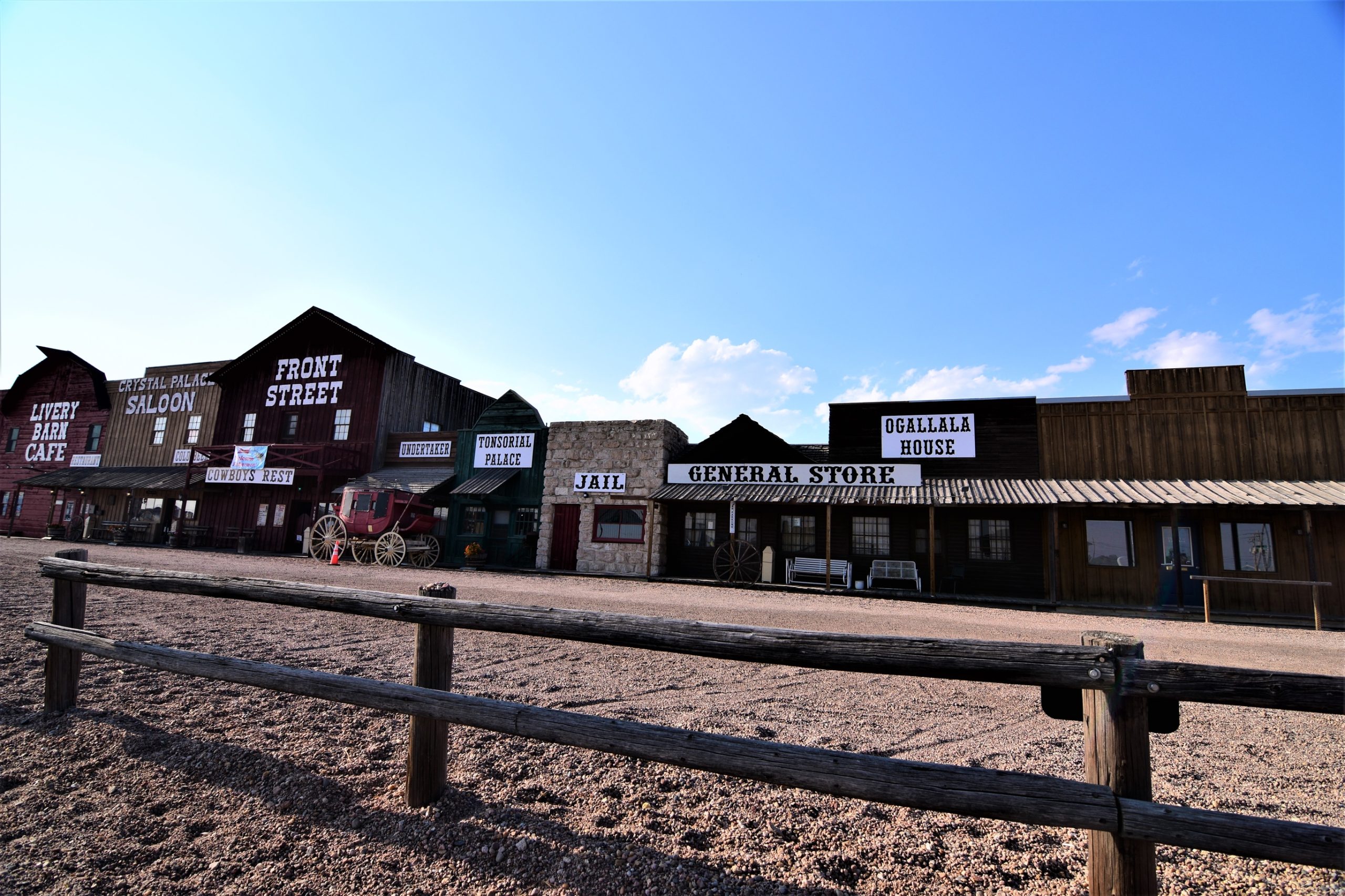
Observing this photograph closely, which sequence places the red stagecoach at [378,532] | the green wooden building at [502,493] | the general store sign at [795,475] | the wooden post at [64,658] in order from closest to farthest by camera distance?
1. the wooden post at [64,658]
2. the general store sign at [795,475]
3. the red stagecoach at [378,532]
4. the green wooden building at [502,493]

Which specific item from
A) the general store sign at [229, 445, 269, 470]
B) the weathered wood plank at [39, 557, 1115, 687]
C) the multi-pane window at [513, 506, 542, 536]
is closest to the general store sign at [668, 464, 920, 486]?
the multi-pane window at [513, 506, 542, 536]

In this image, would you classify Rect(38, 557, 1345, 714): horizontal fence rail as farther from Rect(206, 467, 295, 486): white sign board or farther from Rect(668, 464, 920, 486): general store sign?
Rect(206, 467, 295, 486): white sign board

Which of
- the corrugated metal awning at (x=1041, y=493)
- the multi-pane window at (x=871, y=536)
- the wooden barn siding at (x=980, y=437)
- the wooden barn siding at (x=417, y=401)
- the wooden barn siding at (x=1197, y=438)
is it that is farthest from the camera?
the wooden barn siding at (x=417, y=401)

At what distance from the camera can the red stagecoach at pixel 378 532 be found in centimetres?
1959

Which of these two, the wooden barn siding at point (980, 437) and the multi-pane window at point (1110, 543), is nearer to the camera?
the multi-pane window at point (1110, 543)

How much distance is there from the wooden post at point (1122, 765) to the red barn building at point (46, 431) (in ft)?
130

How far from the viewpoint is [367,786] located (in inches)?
132

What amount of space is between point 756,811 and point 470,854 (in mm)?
1457

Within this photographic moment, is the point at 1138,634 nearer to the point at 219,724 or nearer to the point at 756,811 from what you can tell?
the point at 756,811

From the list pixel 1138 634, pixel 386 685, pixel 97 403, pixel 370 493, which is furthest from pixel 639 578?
pixel 97 403

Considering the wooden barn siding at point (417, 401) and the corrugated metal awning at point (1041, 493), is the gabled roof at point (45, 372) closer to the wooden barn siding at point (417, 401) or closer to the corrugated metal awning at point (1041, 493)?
the wooden barn siding at point (417, 401)

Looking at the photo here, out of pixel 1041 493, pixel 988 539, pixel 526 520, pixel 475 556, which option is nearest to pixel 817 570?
pixel 988 539

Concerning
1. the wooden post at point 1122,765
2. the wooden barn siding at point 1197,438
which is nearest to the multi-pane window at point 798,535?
the wooden barn siding at point 1197,438

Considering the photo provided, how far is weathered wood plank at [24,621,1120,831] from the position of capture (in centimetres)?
206
